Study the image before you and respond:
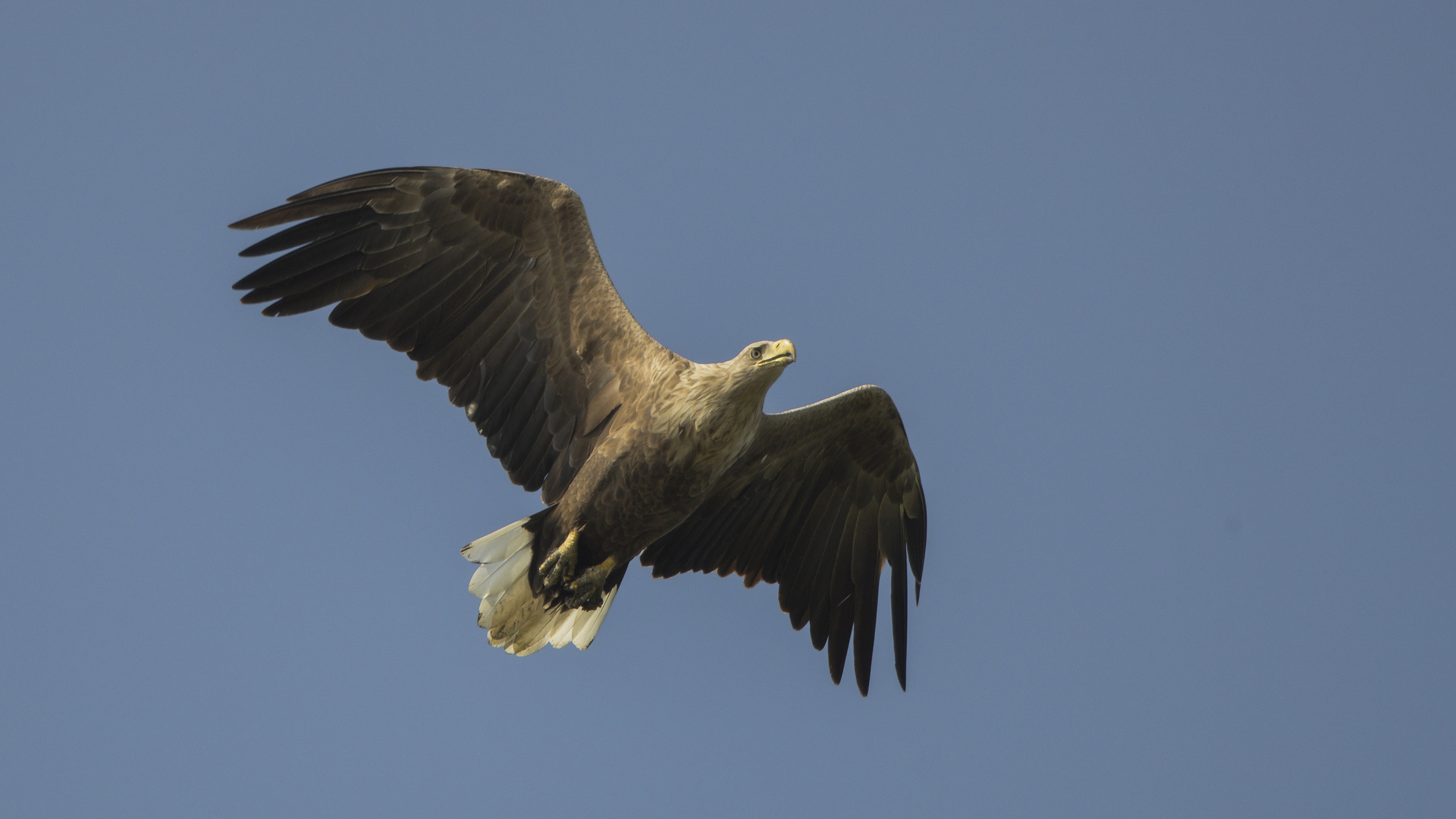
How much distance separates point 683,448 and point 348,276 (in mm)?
2597

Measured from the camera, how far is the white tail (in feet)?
33.2

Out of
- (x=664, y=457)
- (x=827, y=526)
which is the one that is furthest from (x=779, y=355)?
(x=827, y=526)

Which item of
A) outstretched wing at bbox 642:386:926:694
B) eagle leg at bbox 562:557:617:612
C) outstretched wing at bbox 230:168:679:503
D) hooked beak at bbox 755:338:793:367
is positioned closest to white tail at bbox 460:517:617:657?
eagle leg at bbox 562:557:617:612

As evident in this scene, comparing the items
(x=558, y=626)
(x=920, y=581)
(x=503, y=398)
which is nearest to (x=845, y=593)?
(x=920, y=581)

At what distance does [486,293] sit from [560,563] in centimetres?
192

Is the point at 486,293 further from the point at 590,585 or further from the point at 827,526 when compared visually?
the point at 827,526

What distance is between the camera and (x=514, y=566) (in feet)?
33.4

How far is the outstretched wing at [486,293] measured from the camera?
9.80 metres

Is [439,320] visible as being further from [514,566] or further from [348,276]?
[514,566]

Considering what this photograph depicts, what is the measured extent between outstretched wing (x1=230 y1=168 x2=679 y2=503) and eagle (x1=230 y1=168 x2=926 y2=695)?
11mm

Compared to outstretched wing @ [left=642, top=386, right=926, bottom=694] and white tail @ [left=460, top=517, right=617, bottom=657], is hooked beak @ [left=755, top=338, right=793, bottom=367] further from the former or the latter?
white tail @ [left=460, top=517, right=617, bottom=657]

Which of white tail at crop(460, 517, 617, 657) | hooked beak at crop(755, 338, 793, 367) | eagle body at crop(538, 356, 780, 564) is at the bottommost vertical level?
white tail at crop(460, 517, 617, 657)

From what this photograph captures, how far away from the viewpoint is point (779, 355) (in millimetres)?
9102

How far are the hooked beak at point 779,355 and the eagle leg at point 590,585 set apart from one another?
6.18 ft
